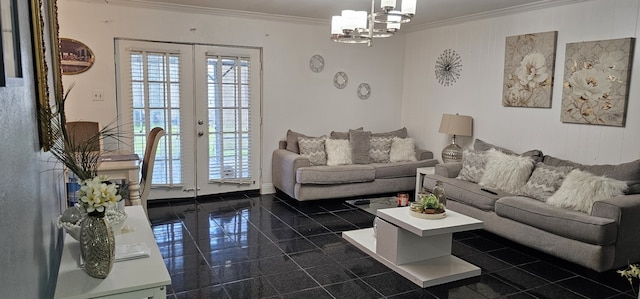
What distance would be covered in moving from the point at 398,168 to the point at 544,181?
6.66ft

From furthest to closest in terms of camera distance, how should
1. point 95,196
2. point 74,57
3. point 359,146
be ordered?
point 359,146 < point 74,57 < point 95,196

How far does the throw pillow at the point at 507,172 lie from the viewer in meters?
4.34

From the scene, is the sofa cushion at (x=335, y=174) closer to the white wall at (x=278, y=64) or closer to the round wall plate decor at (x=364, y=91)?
the white wall at (x=278, y=64)

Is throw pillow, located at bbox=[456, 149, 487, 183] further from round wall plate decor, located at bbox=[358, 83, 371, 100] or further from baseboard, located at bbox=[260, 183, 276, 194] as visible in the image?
baseboard, located at bbox=[260, 183, 276, 194]

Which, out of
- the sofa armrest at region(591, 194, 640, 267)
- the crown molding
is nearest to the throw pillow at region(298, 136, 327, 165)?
the crown molding

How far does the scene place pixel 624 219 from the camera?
3301mm

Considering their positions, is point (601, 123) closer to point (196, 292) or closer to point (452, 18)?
point (452, 18)

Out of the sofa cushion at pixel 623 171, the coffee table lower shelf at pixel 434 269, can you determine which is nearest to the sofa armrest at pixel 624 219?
the sofa cushion at pixel 623 171

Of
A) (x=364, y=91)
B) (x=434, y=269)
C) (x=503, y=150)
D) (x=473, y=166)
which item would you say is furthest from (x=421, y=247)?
(x=364, y=91)

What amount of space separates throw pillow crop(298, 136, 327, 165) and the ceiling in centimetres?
163

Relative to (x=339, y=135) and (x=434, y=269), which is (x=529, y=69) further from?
(x=434, y=269)

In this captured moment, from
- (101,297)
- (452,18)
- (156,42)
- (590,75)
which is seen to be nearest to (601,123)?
(590,75)

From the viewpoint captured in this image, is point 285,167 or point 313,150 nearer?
point 285,167

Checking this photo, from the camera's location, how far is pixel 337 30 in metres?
3.59
